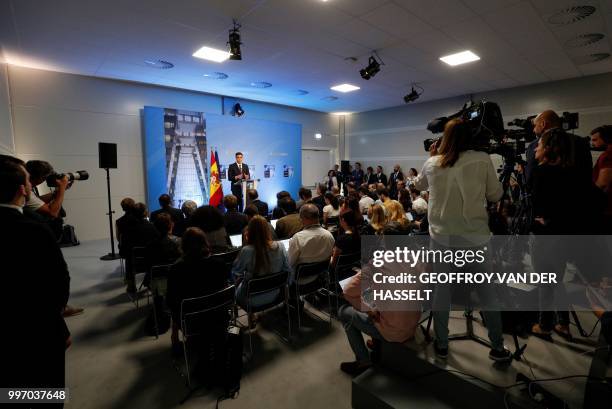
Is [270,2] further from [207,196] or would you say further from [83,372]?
[207,196]

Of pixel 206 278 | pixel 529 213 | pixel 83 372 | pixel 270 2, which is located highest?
pixel 270 2

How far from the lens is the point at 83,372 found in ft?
7.88

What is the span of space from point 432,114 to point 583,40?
4.66 meters

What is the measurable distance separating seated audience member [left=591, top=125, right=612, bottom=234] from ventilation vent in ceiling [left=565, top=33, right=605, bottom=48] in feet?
11.6

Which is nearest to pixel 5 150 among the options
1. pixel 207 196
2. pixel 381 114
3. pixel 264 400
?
pixel 207 196

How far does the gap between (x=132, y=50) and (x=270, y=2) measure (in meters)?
2.80

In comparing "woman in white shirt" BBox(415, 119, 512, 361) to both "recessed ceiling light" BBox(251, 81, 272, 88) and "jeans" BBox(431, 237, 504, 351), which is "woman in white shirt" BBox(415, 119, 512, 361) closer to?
"jeans" BBox(431, 237, 504, 351)

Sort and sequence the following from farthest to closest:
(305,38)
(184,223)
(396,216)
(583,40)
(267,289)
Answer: (583,40), (305,38), (184,223), (396,216), (267,289)

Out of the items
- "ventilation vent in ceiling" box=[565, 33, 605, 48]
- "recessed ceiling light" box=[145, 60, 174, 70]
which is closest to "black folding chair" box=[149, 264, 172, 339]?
"recessed ceiling light" box=[145, 60, 174, 70]

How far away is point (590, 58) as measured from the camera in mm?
5457

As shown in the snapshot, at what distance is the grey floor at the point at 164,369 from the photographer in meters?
2.10

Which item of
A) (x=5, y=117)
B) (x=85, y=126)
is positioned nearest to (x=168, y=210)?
(x=5, y=117)

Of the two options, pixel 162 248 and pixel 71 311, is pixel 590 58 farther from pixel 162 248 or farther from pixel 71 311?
pixel 71 311

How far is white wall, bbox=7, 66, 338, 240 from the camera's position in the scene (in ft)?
19.1
